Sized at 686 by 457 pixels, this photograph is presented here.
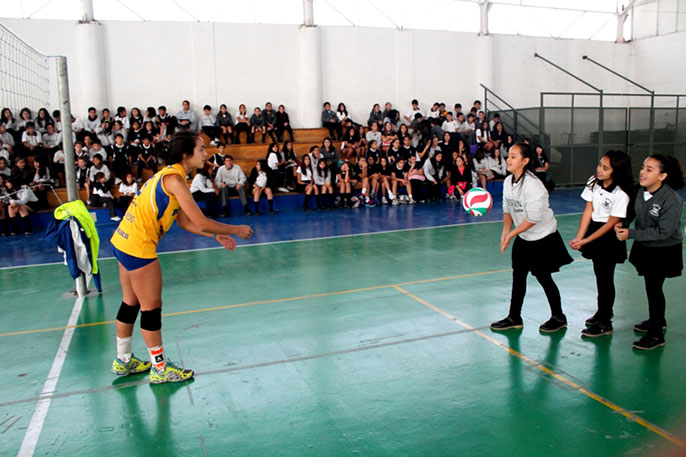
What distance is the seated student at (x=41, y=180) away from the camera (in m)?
12.5

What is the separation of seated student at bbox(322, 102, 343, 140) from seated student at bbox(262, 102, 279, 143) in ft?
5.30

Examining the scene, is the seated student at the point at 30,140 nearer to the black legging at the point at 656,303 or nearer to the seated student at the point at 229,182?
the seated student at the point at 229,182

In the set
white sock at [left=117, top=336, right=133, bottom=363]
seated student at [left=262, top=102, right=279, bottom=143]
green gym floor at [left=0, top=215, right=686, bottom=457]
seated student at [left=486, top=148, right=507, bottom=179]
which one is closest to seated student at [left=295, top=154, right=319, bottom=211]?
seated student at [left=262, top=102, right=279, bottom=143]

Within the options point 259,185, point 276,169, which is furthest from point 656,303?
point 276,169

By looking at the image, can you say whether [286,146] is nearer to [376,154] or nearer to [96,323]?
[376,154]

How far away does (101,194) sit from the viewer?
1291 centimetres

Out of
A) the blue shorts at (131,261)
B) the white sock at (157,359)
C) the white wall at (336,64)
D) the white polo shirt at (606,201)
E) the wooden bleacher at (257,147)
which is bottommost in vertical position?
the white sock at (157,359)

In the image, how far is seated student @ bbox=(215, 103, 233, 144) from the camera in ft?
53.8

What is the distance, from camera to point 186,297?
20.3 ft

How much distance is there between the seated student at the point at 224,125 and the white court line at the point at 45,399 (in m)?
11.5

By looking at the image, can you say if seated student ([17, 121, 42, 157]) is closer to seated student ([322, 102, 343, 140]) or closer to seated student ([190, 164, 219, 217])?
seated student ([190, 164, 219, 217])

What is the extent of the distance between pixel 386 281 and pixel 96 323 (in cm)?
317

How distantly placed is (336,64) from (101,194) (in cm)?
886

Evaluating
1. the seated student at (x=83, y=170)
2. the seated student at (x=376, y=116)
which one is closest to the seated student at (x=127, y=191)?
the seated student at (x=83, y=170)
